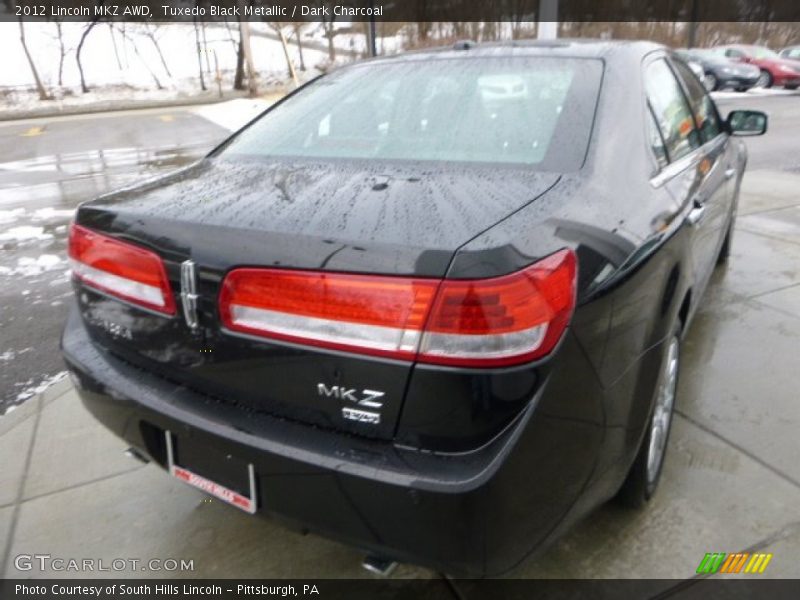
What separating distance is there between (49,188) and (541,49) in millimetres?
9224

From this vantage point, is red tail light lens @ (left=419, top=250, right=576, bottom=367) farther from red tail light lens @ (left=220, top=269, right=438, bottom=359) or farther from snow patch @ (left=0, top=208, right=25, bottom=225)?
snow patch @ (left=0, top=208, right=25, bottom=225)

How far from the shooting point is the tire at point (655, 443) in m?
2.08

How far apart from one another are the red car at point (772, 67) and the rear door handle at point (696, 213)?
22793mm

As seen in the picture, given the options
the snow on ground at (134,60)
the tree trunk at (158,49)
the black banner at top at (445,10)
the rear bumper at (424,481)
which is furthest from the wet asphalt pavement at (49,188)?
the tree trunk at (158,49)

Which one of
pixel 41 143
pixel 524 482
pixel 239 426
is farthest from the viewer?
pixel 41 143

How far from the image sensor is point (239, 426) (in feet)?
5.40

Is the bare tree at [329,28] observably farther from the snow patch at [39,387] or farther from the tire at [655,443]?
the tire at [655,443]

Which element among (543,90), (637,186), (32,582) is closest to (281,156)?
(543,90)

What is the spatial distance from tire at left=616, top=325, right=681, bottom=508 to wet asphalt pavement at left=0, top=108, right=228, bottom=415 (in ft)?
9.82

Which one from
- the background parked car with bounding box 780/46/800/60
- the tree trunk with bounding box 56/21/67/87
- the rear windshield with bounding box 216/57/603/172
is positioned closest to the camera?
the rear windshield with bounding box 216/57/603/172

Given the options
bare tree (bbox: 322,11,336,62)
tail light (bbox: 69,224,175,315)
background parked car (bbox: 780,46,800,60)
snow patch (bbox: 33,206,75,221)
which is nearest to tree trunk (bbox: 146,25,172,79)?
bare tree (bbox: 322,11,336,62)

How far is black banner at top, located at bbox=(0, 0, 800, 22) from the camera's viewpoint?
3159cm

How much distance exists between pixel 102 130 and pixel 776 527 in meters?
19.3

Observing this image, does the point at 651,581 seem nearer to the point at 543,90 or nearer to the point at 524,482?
the point at 524,482
